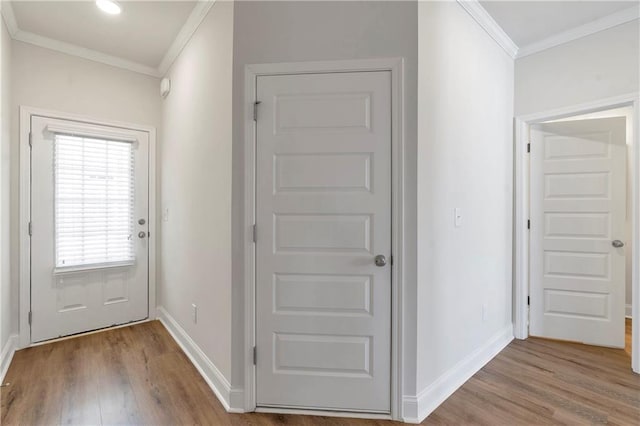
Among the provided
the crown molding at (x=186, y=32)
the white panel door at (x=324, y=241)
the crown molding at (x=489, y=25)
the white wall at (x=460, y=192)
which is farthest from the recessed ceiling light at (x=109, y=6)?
the crown molding at (x=489, y=25)

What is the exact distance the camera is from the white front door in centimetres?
265

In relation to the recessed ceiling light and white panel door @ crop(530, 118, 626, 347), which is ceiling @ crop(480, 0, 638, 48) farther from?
the recessed ceiling light

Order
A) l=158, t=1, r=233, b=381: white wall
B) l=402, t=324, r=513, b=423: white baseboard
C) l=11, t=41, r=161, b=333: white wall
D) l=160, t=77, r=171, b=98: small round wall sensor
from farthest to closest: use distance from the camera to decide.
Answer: l=160, t=77, r=171, b=98: small round wall sensor, l=11, t=41, r=161, b=333: white wall, l=158, t=1, r=233, b=381: white wall, l=402, t=324, r=513, b=423: white baseboard

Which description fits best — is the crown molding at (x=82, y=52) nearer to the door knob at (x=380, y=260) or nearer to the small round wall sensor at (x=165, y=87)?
the small round wall sensor at (x=165, y=87)

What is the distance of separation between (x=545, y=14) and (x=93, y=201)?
4.31 m

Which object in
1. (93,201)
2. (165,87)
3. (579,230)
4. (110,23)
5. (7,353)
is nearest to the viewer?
(7,353)

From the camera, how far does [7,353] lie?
7.58 ft

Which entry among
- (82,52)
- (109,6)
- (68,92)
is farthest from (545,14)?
(68,92)

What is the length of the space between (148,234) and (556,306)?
4.21 m

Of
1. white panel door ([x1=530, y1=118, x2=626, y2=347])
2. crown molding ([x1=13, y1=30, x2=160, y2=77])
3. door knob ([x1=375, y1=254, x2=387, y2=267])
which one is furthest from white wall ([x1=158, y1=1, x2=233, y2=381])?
white panel door ([x1=530, y1=118, x2=626, y2=347])

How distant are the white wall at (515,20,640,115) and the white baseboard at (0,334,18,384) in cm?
476

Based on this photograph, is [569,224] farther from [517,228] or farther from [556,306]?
[556,306]

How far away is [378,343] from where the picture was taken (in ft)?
5.61

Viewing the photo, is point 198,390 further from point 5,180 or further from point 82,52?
point 82,52
